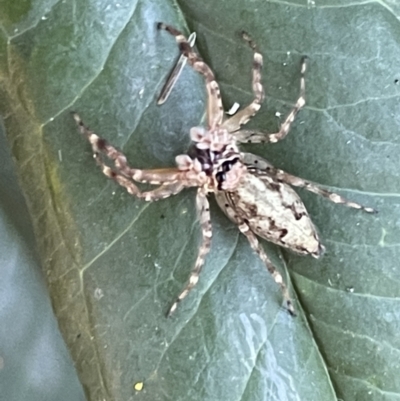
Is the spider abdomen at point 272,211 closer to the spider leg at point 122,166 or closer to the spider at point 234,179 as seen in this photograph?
the spider at point 234,179

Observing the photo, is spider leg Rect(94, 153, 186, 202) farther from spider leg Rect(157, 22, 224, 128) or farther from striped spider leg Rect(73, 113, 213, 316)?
spider leg Rect(157, 22, 224, 128)

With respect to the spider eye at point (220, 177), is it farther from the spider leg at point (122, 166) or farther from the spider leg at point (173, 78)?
the spider leg at point (173, 78)

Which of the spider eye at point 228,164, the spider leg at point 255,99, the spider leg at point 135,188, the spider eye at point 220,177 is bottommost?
the spider eye at point 220,177

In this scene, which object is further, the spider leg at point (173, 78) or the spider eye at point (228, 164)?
the spider eye at point (228, 164)

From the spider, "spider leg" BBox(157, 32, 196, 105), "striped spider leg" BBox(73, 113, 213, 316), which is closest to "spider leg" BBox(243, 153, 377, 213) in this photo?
the spider

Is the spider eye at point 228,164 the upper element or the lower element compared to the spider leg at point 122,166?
lower

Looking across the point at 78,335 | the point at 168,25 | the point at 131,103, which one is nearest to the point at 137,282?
the point at 78,335

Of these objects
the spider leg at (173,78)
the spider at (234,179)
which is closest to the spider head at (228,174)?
the spider at (234,179)

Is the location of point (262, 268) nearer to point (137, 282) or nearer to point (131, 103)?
point (137, 282)
